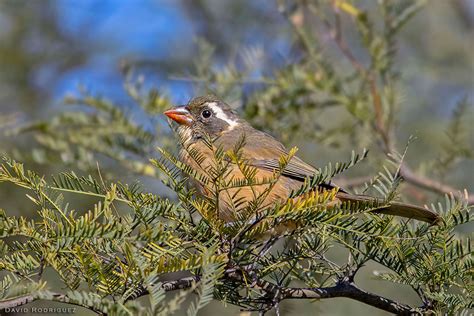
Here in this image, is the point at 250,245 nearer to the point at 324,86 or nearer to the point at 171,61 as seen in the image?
the point at 324,86

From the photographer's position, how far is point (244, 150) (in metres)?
4.12

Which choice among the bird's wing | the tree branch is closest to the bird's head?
the bird's wing

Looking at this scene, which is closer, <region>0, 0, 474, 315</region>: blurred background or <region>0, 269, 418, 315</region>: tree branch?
<region>0, 269, 418, 315</region>: tree branch

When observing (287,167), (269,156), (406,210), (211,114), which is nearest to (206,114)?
(211,114)

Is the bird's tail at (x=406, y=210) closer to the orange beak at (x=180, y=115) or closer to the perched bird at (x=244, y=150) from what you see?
the perched bird at (x=244, y=150)

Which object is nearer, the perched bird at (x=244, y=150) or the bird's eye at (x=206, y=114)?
the perched bird at (x=244, y=150)

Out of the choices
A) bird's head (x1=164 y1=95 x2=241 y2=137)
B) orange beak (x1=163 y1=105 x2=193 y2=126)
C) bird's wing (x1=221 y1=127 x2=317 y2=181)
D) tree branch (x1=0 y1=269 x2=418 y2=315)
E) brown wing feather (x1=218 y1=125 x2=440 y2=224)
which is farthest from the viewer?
bird's head (x1=164 y1=95 x2=241 y2=137)

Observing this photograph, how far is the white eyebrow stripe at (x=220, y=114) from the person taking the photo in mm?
5020

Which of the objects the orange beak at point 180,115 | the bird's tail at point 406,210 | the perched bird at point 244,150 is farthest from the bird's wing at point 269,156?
the bird's tail at point 406,210

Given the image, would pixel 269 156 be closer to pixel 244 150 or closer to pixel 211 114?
pixel 244 150

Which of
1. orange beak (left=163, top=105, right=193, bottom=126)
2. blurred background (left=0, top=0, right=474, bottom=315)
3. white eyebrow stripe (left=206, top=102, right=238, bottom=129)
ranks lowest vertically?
orange beak (left=163, top=105, right=193, bottom=126)

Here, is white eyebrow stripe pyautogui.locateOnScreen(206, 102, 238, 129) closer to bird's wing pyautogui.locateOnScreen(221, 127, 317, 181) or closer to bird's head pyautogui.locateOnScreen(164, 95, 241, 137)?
bird's head pyautogui.locateOnScreen(164, 95, 241, 137)

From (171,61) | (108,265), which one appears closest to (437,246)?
(108,265)

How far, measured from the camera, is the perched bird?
3094 mm
